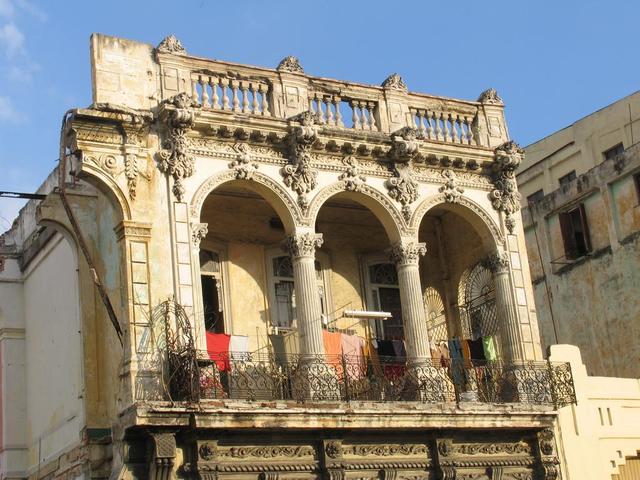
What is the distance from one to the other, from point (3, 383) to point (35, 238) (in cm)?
262

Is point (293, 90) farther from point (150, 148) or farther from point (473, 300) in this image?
point (473, 300)

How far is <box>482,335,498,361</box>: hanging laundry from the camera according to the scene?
20203 mm

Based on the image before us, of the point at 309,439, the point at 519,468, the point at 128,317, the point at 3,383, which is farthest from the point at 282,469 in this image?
the point at 3,383

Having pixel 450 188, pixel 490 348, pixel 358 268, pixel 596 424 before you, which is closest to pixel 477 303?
pixel 490 348

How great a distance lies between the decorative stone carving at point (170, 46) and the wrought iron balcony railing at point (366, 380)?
4888 millimetres

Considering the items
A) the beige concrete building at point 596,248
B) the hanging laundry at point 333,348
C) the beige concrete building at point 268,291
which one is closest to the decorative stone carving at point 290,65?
the beige concrete building at point 268,291

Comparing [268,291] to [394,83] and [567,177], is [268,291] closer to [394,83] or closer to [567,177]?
[394,83]

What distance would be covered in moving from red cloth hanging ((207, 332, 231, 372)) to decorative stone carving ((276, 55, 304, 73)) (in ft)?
14.8

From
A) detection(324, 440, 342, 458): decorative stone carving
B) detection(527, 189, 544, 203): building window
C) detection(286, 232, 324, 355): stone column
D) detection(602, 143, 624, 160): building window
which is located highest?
detection(602, 143, 624, 160): building window

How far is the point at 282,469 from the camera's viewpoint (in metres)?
16.7

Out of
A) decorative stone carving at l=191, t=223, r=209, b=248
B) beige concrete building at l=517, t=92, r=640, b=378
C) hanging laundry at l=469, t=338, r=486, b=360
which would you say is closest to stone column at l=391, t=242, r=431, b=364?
hanging laundry at l=469, t=338, r=486, b=360

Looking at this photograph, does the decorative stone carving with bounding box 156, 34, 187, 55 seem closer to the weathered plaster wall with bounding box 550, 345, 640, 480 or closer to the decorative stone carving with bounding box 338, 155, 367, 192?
the decorative stone carving with bounding box 338, 155, 367, 192

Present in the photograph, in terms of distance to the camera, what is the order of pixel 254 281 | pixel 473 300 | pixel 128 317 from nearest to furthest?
pixel 128 317
pixel 254 281
pixel 473 300

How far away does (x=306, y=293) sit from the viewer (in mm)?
18156
